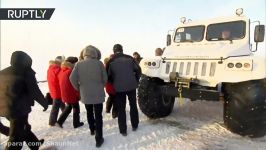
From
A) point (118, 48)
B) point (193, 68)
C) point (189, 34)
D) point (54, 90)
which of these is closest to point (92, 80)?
point (118, 48)

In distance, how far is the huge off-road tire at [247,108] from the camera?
4387mm

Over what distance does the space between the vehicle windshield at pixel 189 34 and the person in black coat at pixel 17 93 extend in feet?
12.5

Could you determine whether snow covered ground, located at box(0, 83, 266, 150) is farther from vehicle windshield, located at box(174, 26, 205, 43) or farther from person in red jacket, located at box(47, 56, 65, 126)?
vehicle windshield, located at box(174, 26, 205, 43)

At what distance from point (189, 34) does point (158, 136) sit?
2746 millimetres

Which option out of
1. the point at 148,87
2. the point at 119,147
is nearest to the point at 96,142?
the point at 119,147

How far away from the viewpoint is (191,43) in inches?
244

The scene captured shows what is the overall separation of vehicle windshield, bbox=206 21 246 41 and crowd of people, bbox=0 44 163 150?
87.6 inches

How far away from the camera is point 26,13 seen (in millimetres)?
8109

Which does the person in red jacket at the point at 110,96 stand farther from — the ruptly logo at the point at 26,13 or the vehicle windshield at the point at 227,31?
the ruptly logo at the point at 26,13

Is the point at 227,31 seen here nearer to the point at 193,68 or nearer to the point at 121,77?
the point at 193,68

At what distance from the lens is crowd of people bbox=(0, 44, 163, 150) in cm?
355

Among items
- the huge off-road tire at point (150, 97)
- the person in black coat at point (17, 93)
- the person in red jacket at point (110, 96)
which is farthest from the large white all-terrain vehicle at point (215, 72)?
the person in black coat at point (17, 93)

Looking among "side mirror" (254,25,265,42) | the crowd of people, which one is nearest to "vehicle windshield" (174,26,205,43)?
"side mirror" (254,25,265,42)

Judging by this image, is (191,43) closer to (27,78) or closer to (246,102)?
(246,102)
